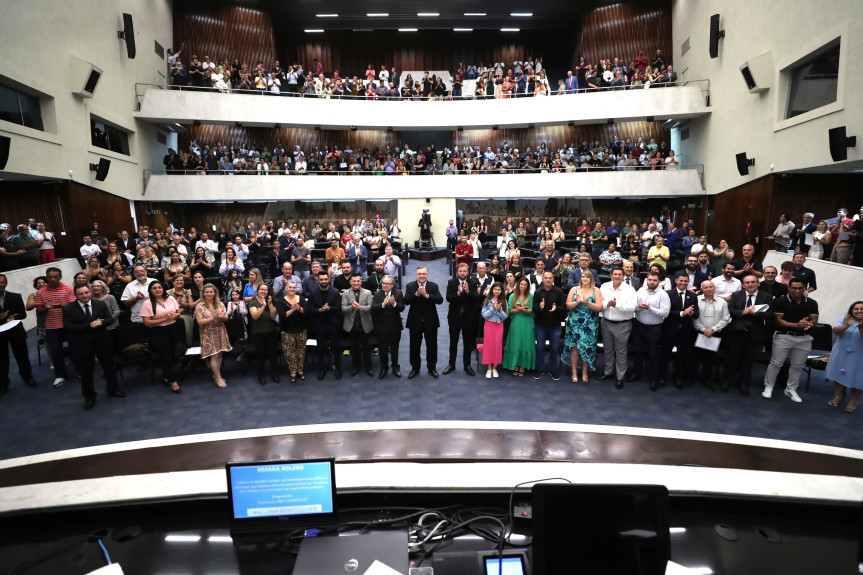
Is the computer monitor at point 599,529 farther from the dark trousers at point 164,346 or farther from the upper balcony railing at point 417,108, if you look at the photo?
the upper balcony railing at point 417,108

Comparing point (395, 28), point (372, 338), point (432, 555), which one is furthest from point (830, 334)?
point (395, 28)

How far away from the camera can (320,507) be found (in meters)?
1.94

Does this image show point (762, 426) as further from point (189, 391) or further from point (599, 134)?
point (599, 134)

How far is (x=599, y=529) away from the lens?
1.55 meters

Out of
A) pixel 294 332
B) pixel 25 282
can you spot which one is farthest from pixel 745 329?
pixel 25 282

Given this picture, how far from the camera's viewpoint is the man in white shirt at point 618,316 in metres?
6.17

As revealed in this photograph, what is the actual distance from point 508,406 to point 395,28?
21843 millimetres

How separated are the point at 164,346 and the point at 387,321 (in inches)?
116

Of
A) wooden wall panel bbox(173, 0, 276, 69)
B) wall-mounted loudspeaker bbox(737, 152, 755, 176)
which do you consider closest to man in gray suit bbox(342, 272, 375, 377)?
wall-mounted loudspeaker bbox(737, 152, 755, 176)

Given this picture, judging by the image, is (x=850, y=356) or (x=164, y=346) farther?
(x=164, y=346)

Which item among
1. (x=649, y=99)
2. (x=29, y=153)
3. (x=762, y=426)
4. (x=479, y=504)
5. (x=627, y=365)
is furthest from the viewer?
(x=649, y=99)

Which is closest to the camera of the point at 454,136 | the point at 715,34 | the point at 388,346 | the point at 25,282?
the point at 388,346

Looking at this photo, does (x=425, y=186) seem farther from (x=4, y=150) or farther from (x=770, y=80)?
(x=4, y=150)

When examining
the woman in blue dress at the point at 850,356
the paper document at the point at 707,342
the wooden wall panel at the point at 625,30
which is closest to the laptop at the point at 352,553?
the paper document at the point at 707,342
